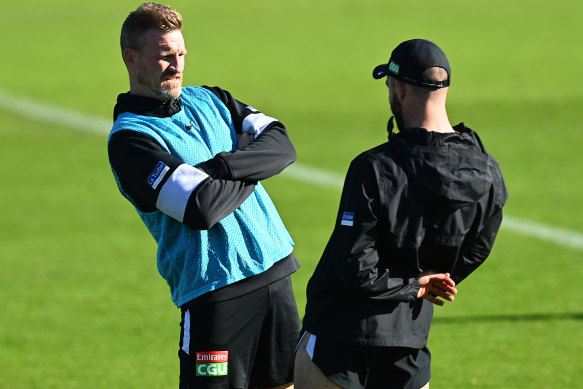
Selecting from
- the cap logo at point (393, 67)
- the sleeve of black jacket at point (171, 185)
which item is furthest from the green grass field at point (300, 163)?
the cap logo at point (393, 67)

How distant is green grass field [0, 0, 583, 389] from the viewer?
8.62m

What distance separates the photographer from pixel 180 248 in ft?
15.7

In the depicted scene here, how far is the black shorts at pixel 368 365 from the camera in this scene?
4.36 m

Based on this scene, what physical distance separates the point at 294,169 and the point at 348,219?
37.8 ft

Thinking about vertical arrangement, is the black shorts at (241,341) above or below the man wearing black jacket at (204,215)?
below

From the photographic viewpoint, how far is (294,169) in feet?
51.8

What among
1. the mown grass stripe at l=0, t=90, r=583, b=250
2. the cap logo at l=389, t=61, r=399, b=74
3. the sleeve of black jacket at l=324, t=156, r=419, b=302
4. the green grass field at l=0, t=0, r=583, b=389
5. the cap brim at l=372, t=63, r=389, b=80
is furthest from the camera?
the mown grass stripe at l=0, t=90, r=583, b=250

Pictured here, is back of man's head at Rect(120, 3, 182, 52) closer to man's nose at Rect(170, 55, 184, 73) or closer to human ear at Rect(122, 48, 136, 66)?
human ear at Rect(122, 48, 136, 66)

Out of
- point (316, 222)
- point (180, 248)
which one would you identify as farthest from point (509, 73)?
point (180, 248)

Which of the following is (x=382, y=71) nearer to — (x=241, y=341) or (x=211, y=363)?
(x=241, y=341)

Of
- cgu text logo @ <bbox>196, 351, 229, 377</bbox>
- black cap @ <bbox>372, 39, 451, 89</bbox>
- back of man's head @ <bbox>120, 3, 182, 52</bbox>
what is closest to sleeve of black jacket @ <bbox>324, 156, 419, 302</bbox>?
black cap @ <bbox>372, 39, 451, 89</bbox>

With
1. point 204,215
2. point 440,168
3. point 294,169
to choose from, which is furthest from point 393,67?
point 294,169

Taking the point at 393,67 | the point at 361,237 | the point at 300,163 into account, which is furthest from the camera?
the point at 300,163

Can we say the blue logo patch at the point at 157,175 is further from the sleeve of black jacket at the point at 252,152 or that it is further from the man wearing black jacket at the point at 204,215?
the sleeve of black jacket at the point at 252,152
